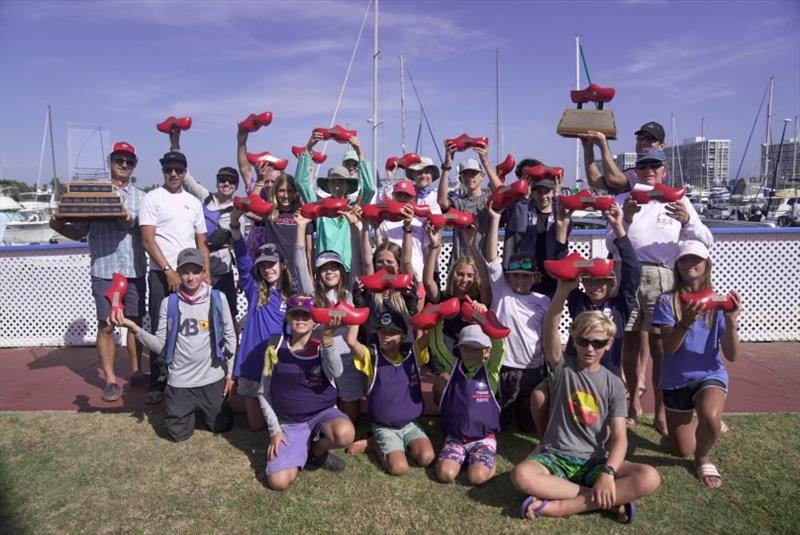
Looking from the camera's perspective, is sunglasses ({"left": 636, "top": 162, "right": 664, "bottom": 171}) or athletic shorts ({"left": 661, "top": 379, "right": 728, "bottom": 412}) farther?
sunglasses ({"left": 636, "top": 162, "right": 664, "bottom": 171})

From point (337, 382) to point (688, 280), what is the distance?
2.69m

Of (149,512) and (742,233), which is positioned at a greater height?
(742,233)

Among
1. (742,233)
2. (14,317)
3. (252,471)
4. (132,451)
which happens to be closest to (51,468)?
(132,451)

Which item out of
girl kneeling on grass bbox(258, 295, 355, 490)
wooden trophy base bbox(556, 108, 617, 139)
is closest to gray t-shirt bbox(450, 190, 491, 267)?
wooden trophy base bbox(556, 108, 617, 139)

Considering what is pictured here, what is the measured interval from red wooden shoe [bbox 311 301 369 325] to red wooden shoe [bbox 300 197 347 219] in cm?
110

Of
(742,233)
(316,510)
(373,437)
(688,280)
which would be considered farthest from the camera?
(742,233)

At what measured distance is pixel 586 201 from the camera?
3.96 metres

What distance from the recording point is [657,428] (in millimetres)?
4418

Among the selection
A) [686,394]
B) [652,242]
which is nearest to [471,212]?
[652,242]

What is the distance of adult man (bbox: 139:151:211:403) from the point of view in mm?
5098

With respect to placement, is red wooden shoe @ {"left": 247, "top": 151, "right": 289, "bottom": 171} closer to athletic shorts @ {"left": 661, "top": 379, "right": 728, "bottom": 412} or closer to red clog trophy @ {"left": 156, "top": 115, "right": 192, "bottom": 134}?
red clog trophy @ {"left": 156, "top": 115, "right": 192, "bottom": 134}

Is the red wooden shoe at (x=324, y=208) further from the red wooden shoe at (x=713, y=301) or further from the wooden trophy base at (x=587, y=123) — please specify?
the red wooden shoe at (x=713, y=301)

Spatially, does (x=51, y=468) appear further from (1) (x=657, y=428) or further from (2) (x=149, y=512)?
(1) (x=657, y=428)

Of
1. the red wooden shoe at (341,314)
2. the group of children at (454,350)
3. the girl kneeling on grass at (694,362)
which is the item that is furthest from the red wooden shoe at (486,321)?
the girl kneeling on grass at (694,362)
